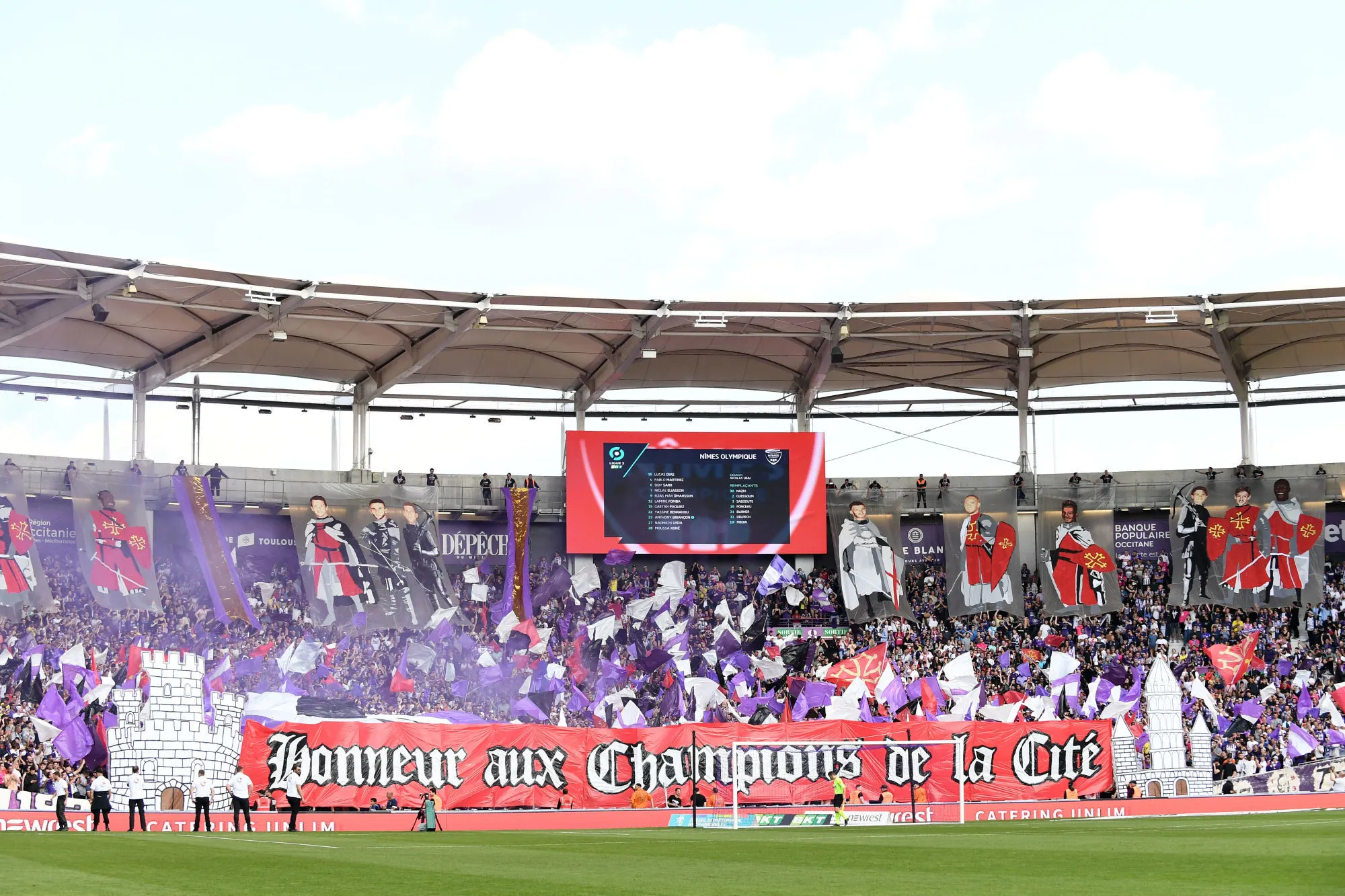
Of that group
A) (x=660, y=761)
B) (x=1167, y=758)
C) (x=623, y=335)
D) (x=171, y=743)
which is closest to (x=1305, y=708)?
(x=1167, y=758)

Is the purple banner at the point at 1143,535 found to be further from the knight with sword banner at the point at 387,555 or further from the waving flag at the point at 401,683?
the waving flag at the point at 401,683

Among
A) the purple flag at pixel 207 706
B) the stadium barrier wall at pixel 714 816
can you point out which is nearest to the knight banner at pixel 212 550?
the purple flag at pixel 207 706

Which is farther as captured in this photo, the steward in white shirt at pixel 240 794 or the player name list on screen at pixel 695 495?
the player name list on screen at pixel 695 495

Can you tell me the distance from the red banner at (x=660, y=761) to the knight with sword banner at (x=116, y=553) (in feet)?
37.7

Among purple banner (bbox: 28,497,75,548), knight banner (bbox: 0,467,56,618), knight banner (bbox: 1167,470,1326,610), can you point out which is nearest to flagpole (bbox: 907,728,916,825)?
knight banner (bbox: 1167,470,1326,610)

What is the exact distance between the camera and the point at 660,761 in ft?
120

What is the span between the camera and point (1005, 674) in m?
44.7

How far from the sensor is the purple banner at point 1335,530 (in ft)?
164

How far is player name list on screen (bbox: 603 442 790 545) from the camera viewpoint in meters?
48.8

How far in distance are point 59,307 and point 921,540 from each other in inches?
1154

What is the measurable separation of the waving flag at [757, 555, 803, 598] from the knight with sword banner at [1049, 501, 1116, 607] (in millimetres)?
8725

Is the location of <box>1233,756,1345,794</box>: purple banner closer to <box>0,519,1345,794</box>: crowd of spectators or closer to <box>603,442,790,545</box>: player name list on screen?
<box>0,519,1345,794</box>: crowd of spectators

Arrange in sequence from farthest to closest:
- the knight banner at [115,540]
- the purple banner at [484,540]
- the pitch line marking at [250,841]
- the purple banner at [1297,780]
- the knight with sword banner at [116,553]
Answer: the purple banner at [484,540] → the knight with sword banner at [116,553] → the knight banner at [115,540] → the purple banner at [1297,780] → the pitch line marking at [250,841]

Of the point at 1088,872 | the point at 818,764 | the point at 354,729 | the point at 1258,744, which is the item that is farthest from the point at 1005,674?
the point at 1088,872
